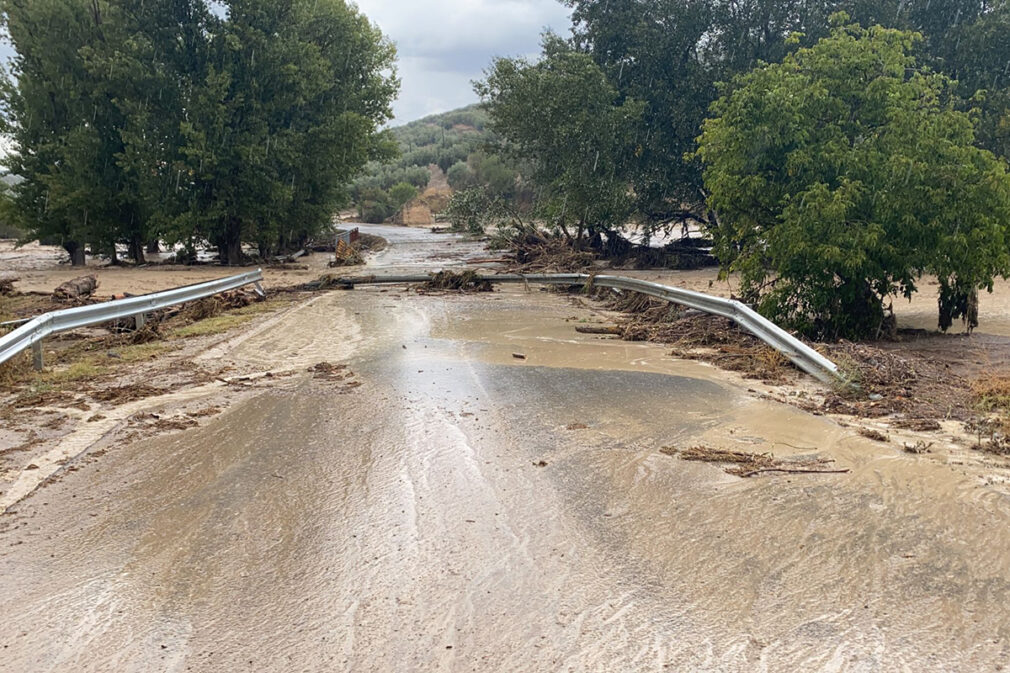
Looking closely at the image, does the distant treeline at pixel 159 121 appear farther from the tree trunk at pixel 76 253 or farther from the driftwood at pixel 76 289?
the driftwood at pixel 76 289

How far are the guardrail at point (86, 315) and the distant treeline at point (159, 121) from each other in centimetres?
1212

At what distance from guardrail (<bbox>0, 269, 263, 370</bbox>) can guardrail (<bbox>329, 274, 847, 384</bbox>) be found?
654 cm

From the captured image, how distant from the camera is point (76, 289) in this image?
56.7 ft

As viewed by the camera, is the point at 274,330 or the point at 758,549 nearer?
the point at 758,549

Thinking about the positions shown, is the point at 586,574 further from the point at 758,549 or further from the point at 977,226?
the point at 977,226

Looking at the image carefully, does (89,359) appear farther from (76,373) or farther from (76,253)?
(76,253)

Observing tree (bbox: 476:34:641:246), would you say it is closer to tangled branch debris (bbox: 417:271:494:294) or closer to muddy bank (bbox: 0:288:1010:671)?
tangled branch debris (bbox: 417:271:494:294)

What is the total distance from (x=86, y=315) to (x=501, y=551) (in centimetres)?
882

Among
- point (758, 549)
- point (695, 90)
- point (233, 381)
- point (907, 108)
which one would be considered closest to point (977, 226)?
point (907, 108)

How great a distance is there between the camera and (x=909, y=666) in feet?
10.7

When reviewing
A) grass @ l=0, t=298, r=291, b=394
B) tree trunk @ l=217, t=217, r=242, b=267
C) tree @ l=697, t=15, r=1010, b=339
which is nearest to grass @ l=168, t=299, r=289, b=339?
grass @ l=0, t=298, r=291, b=394

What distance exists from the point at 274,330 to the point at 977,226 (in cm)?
1108

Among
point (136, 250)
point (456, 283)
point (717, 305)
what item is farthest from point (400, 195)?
point (717, 305)

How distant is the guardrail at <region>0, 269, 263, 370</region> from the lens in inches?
342
